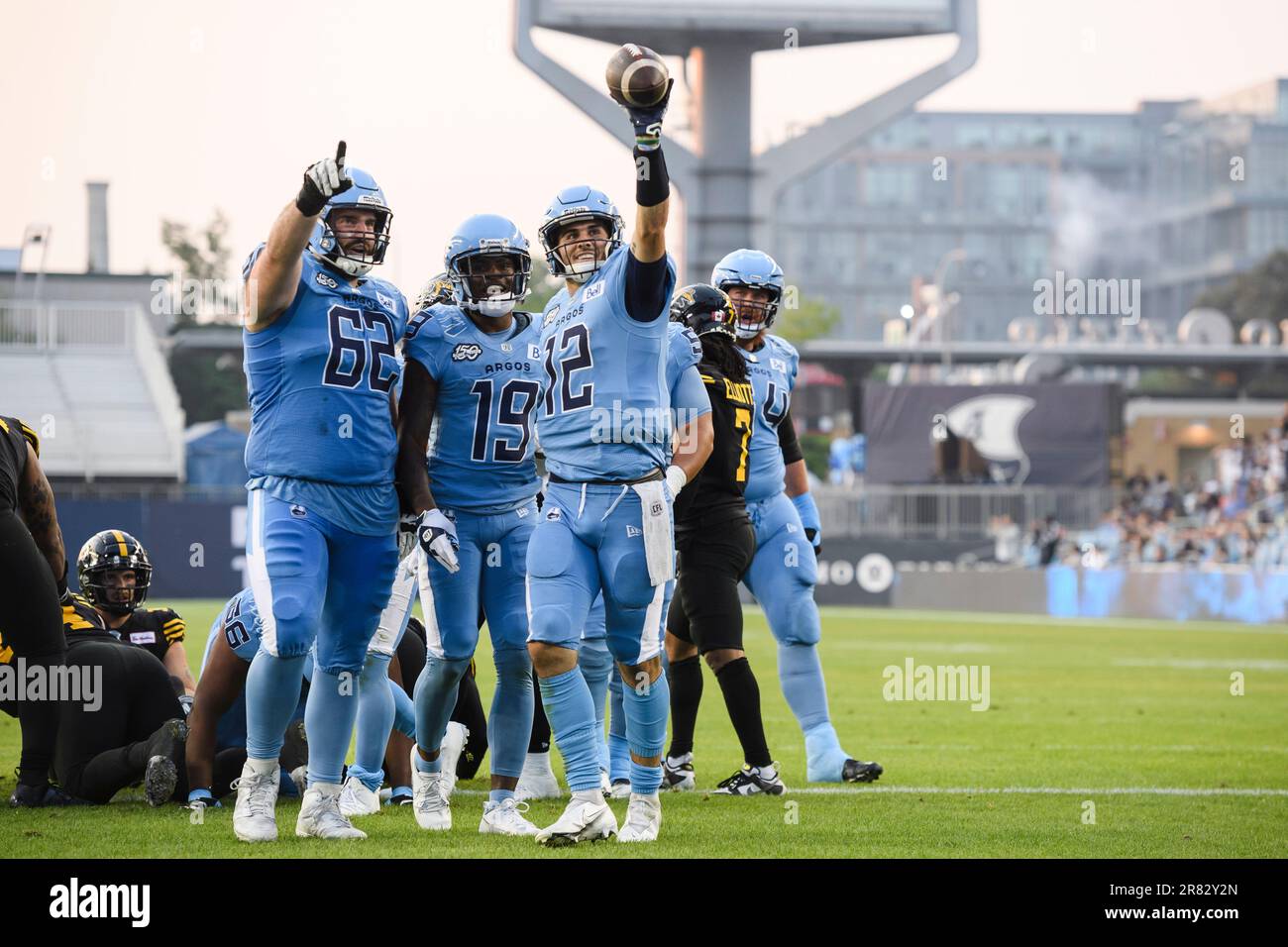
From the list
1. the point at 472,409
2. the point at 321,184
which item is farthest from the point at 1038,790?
the point at 321,184

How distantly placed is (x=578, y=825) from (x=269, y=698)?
116 cm

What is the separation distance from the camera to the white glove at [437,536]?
6562 mm

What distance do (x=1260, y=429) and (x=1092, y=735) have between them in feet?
163

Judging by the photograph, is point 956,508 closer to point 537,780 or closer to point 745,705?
point 745,705

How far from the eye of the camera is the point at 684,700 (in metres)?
8.76

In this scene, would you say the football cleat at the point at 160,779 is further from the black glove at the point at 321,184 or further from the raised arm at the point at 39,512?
the black glove at the point at 321,184

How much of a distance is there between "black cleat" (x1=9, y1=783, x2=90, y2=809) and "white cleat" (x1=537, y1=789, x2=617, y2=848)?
7.92ft

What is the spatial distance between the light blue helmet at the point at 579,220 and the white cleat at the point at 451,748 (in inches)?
76.1

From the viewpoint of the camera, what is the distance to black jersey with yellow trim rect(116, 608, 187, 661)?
8.58 metres

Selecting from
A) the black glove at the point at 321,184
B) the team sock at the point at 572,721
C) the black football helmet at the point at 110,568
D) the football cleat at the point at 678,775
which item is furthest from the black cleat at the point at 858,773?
the black glove at the point at 321,184

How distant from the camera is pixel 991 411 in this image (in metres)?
34.0

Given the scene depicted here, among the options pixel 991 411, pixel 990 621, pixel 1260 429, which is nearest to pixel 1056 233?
pixel 1260 429

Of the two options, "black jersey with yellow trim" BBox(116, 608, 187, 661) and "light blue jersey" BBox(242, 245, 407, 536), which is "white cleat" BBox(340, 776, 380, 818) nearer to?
"light blue jersey" BBox(242, 245, 407, 536)
